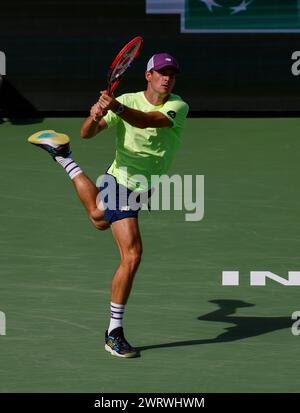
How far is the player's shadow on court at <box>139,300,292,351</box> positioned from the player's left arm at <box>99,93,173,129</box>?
1.86 meters

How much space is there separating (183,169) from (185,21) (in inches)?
144

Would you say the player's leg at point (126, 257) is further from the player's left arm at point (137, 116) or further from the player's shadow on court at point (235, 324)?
the player's left arm at point (137, 116)

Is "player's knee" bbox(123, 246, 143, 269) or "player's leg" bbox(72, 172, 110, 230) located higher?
"player's leg" bbox(72, 172, 110, 230)

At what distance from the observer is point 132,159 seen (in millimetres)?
10898

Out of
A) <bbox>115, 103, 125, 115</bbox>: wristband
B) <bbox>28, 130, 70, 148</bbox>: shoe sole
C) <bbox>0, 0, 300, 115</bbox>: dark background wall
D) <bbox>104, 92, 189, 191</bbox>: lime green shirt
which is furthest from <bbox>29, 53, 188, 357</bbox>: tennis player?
<bbox>0, 0, 300, 115</bbox>: dark background wall

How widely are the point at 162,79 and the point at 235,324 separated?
7.70ft

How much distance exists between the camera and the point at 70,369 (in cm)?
1015

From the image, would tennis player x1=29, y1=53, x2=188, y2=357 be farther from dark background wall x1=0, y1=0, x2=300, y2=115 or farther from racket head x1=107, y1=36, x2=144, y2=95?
dark background wall x1=0, y1=0, x2=300, y2=115

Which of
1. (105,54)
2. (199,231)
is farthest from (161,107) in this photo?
(105,54)

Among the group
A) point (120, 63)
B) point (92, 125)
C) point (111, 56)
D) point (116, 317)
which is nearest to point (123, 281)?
point (116, 317)

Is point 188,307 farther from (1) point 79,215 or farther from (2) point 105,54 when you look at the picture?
(2) point 105,54

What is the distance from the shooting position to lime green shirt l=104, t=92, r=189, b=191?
10.9 m

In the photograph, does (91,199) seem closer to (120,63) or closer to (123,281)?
(123,281)

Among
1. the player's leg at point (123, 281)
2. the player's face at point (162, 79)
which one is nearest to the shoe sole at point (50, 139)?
the player's face at point (162, 79)
